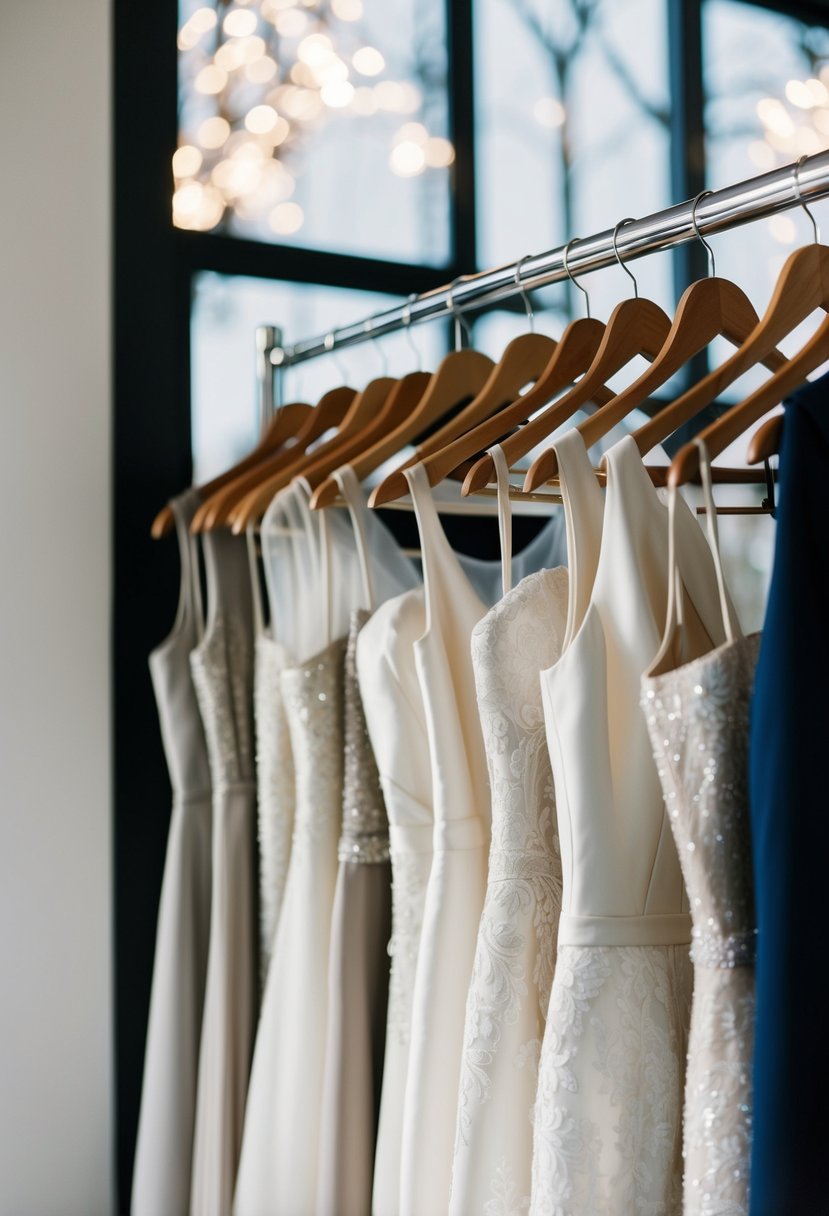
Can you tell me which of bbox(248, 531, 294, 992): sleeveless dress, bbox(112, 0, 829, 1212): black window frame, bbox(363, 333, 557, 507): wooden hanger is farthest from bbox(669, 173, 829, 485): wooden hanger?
bbox(112, 0, 829, 1212): black window frame

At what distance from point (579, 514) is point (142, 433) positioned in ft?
3.04

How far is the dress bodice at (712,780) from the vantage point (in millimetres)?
865

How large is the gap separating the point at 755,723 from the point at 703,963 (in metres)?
0.20

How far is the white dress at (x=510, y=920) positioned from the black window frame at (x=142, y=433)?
789 mm

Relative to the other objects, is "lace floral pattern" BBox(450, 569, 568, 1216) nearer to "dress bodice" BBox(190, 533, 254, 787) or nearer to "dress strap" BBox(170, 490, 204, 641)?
"dress bodice" BBox(190, 533, 254, 787)

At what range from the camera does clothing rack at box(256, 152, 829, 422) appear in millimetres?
1044

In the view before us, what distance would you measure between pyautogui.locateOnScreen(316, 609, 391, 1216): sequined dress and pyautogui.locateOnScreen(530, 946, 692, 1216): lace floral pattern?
0.36m

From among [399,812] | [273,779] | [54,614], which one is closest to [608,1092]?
[399,812]

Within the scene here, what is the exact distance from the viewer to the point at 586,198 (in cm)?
238

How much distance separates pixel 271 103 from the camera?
201 cm

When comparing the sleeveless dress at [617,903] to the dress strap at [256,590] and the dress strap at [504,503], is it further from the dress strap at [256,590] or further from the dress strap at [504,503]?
the dress strap at [256,590]

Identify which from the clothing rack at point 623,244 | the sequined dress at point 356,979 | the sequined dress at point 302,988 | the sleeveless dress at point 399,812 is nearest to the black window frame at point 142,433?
the clothing rack at point 623,244

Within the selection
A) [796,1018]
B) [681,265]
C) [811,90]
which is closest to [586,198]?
[681,265]

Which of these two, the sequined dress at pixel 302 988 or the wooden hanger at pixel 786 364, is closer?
the wooden hanger at pixel 786 364
